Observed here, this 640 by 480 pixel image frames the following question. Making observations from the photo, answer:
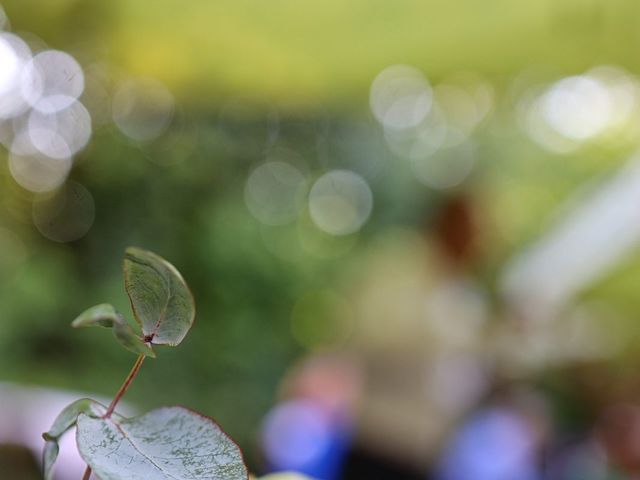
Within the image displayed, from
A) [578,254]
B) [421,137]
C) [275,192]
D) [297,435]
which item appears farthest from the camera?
[421,137]

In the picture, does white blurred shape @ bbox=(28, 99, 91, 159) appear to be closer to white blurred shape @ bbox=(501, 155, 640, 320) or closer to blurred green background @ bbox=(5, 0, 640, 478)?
blurred green background @ bbox=(5, 0, 640, 478)

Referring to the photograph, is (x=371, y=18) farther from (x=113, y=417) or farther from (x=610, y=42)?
(x=113, y=417)

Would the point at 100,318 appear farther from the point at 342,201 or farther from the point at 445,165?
the point at 445,165

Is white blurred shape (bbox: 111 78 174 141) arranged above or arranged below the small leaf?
below

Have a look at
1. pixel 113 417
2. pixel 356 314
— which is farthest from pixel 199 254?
pixel 113 417

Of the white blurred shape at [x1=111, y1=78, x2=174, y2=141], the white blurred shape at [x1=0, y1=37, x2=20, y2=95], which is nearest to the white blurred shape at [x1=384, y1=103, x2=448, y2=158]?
the white blurred shape at [x1=111, y1=78, x2=174, y2=141]

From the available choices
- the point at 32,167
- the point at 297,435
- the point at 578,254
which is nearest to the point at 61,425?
the point at 297,435

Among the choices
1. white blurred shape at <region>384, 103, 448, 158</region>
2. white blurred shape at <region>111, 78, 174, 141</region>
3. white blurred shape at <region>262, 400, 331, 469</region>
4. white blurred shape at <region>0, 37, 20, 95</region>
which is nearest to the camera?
white blurred shape at <region>262, 400, 331, 469</region>
